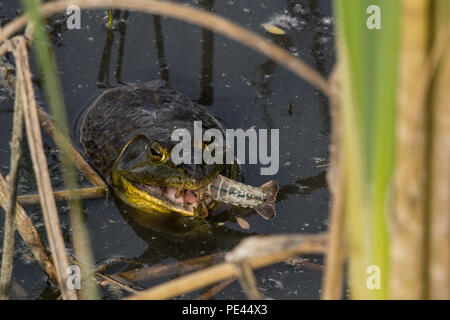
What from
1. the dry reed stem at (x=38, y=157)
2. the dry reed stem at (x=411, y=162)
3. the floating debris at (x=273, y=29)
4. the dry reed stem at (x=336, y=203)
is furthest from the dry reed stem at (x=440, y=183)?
the floating debris at (x=273, y=29)

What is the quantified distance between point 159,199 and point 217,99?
106 cm

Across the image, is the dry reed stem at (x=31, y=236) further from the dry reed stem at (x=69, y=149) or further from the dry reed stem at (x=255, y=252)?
the dry reed stem at (x=255, y=252)

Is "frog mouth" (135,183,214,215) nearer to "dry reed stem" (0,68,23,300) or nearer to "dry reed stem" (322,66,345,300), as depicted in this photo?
"dry reed stem" (0,68,23,300)

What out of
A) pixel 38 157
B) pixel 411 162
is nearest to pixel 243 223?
pixel 38 157

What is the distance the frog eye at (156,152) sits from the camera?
3.77 metres

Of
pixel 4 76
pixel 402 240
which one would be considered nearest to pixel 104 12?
pixel 4 76

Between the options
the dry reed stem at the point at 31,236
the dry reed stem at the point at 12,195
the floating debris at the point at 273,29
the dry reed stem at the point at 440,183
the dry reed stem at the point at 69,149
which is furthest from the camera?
the floating debris at the point at 273,29

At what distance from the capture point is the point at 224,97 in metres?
4.64

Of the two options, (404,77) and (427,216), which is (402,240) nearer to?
(427,216)

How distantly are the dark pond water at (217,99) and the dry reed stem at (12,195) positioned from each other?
39.5 inches

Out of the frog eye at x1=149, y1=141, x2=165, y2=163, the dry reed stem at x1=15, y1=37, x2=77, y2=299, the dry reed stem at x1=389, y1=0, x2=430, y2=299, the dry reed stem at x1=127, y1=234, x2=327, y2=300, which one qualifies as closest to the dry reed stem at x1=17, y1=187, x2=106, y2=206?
the frog eye at x1=149, y1=141, x2=165, y2=163

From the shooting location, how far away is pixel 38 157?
6.76 ft

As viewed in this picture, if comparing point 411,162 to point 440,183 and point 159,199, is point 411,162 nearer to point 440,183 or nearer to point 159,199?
point 440,183

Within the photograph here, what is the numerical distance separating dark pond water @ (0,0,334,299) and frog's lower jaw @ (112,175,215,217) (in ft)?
0.36
